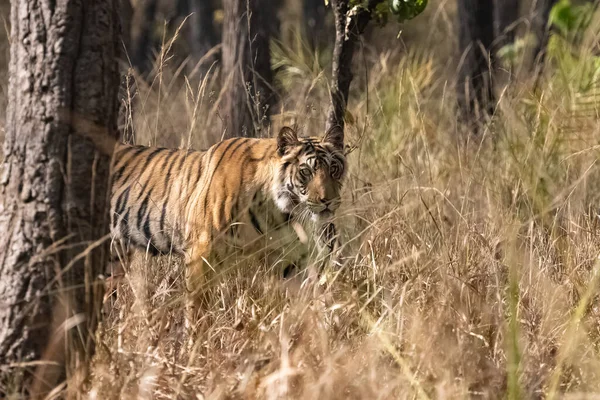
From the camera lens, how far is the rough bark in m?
4.48

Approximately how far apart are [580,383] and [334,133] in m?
1.75

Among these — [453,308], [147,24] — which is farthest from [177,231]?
[147,24]

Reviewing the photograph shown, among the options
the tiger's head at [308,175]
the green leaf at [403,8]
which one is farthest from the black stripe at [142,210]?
the green leaf at [403,8]

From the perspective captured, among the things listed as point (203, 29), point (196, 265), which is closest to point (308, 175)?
point (196, 265)

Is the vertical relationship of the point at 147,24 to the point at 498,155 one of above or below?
above

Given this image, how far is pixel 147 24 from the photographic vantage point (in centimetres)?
1480

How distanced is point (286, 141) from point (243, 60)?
184 cm

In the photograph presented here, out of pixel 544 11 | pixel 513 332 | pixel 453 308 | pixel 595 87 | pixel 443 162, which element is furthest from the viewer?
pixel 544 11

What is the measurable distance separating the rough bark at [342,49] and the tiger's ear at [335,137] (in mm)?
80

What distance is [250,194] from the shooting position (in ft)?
14.0

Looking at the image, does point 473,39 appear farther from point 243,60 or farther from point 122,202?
point 122,202

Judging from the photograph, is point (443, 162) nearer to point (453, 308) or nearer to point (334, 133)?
point (334, 133)

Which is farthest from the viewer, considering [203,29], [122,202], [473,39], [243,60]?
[203,29]

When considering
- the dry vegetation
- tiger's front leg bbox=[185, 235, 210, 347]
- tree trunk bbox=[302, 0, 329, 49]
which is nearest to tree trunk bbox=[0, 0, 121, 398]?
the dry vegetation
